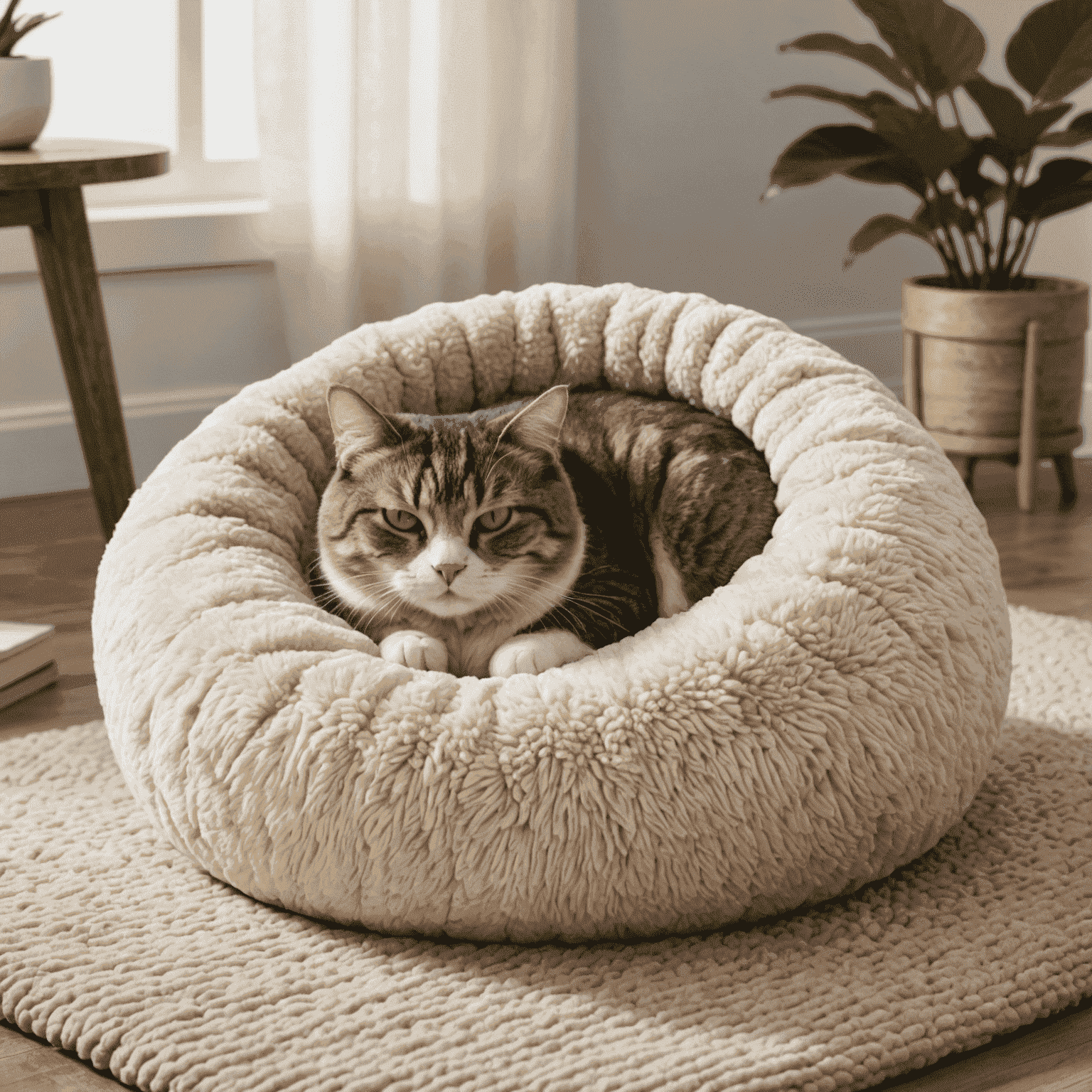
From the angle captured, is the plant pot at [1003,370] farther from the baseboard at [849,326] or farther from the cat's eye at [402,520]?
the cat's eye at [402,520]

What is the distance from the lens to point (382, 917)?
1.04 m

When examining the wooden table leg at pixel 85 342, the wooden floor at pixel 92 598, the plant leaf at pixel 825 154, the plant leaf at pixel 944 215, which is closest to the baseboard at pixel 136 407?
the wooden floor at pixel 92 598

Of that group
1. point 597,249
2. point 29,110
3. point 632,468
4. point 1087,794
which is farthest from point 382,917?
point 597,249

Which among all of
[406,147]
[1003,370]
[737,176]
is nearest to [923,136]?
[1003,370]

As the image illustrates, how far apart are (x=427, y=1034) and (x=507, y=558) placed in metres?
0.46

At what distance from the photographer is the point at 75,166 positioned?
5.52 feet

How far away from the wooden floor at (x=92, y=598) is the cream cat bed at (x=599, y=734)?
0.19m

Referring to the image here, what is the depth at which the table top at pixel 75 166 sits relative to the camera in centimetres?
166

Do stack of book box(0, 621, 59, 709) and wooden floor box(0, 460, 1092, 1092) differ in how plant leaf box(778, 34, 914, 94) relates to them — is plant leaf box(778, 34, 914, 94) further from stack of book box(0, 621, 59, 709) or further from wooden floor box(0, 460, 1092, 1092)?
stack of book box(0, 621, 59, 709)

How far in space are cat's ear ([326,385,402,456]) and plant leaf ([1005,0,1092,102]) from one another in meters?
1.58

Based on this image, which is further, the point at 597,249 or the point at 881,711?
the point at 597,249

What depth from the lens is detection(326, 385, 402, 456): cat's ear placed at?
1.24 meters

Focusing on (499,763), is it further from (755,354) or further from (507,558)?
(755,354)

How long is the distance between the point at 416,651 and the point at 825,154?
5.05 feet
